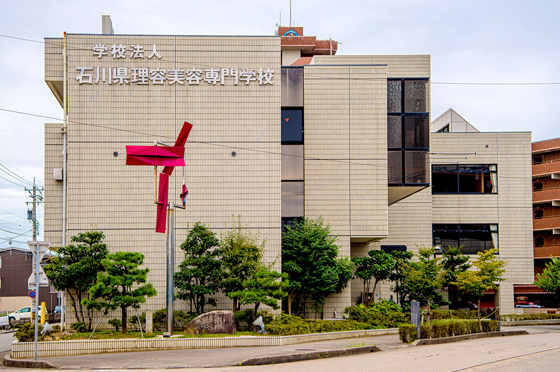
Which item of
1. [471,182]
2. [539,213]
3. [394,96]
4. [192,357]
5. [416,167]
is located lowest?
[192,357]

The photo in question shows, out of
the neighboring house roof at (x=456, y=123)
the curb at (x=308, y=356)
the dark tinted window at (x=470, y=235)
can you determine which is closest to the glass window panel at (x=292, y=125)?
the curb at (x=308, y=356)

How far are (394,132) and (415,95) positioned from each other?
2.41m

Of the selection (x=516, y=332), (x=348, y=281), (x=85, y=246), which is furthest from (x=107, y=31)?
(x=516, y=332)

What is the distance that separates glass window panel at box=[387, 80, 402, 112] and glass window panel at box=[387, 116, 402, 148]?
1.79ft

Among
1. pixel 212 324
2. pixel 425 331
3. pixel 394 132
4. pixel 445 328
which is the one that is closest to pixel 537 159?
pixel 394 132

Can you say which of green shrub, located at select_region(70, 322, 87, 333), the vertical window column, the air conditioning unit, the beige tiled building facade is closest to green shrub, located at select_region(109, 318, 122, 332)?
green shrub, located at select_region(70, 322, 87, 333)

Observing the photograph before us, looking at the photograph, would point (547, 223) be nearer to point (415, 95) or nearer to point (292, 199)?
point (415, 95)

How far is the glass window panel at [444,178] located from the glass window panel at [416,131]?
11.1 m

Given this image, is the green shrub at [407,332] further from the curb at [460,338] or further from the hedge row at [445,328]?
the curb at [460,338]

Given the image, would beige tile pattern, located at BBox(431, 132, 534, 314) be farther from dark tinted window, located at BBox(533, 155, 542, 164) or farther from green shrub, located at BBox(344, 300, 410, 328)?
dark tinted window, located at BBox(533, 155, 542, 164)

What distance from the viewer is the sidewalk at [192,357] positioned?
587 inches

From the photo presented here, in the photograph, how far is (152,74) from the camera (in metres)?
24.2

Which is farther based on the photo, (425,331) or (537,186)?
(537,186)

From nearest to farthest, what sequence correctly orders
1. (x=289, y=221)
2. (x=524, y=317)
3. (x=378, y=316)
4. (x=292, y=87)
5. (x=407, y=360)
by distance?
(x=407, y=360)
(x=378, y=316)
(x=289, y=221)
(x=292, y=87)
(x=524, y=317)
